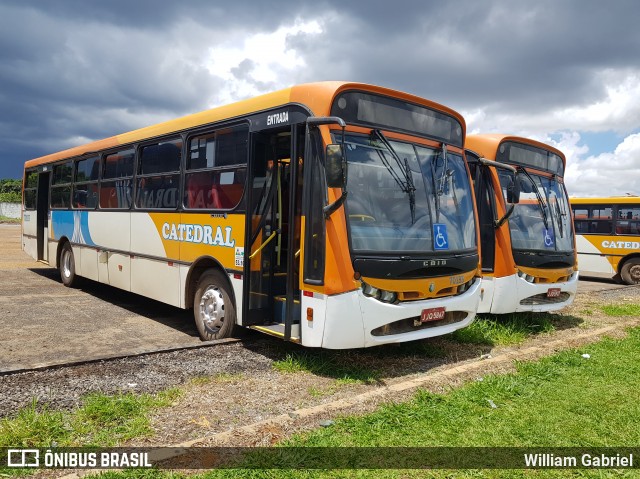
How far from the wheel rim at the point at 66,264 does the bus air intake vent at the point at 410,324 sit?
8.91 m

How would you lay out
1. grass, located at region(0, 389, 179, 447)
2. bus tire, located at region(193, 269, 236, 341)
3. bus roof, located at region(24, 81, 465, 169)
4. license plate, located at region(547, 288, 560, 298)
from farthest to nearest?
license plate, located at region(547, 288, 560, 298) < bus tire, located at region(193, 269, 236, 341) < bus roof, located at region(24, 81, 465, 169) < grass, located at region(0, 389, 179, 447)

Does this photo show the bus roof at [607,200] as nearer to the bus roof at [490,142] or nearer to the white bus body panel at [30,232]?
the bus roof at [490,142]

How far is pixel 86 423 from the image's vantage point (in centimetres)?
415

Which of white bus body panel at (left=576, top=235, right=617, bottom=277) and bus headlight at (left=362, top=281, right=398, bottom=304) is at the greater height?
bus headlight at (left=362, top=281, right=398, bottom=304)

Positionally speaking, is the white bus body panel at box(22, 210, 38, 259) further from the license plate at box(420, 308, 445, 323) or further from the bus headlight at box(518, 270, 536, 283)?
the bus headlight at box(518, 270, 536, 283)

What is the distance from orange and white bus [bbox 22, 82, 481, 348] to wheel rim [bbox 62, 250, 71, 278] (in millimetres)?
4079

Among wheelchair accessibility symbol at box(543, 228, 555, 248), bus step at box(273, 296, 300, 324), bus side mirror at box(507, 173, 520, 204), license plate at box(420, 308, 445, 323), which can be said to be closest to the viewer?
license plate at box(420, 308, 445, 323)

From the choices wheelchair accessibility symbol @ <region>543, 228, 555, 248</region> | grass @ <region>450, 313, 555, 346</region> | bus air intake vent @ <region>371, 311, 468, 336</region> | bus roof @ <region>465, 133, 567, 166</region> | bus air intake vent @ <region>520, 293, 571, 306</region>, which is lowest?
grass @ <region>450, 313, 555, 346</region>

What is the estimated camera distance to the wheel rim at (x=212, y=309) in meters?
6.92

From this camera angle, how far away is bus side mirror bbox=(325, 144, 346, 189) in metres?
4.89

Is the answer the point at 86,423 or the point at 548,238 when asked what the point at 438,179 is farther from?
the point at 86,423

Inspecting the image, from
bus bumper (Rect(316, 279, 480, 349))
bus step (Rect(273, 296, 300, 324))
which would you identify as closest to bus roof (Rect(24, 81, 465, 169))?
bus bumper (Rect(316, 279, 480, 349))

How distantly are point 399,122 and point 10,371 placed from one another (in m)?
4.81

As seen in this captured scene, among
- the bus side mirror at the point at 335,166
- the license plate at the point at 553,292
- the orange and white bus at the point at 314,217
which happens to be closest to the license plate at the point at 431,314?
the orange and white bus at the point at 314,217
